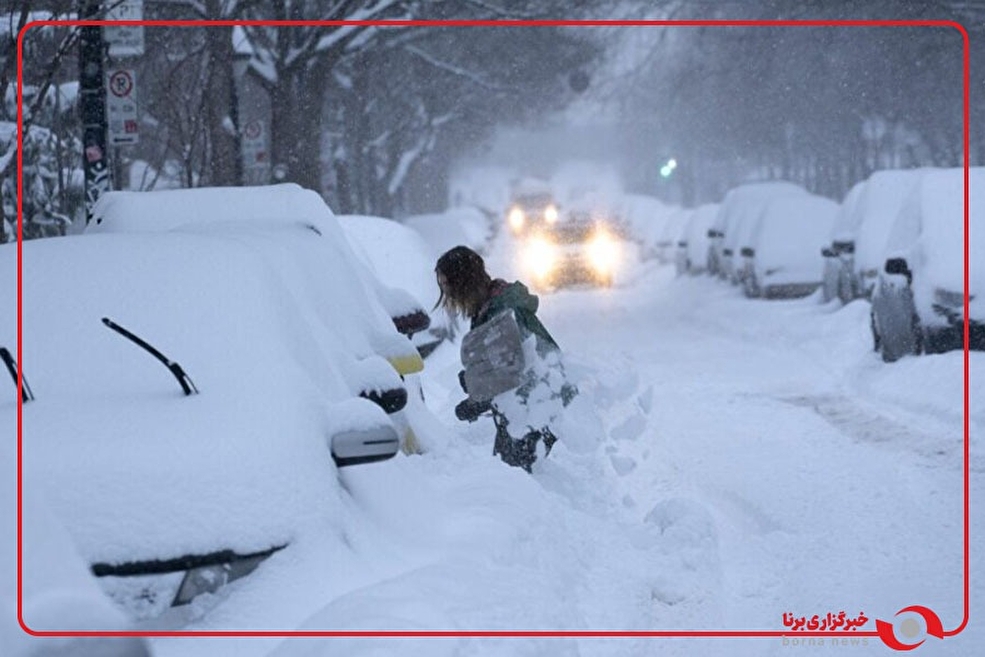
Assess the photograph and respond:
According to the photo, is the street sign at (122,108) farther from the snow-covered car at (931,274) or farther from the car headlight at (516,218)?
the car headlight at (516,218)

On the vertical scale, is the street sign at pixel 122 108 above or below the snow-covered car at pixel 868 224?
A: above

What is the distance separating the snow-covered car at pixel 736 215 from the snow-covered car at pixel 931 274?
40.4ft

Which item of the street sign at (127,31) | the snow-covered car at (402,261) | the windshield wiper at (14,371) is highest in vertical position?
the street sign at (127,31)

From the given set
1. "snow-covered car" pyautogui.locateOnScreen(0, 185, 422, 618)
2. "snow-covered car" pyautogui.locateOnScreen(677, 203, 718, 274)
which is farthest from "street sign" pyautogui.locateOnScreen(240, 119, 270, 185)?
"snow-covered car" pyautogui.locateOnScreen(0, 185, 422, 618)

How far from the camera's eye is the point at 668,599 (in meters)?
7.04

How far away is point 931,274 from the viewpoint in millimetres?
15047

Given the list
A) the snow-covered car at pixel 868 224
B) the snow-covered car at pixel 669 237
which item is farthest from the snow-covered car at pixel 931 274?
the snow-covered car at pixel 669 237

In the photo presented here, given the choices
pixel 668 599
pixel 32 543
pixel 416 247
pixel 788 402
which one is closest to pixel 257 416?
pixel 32 543

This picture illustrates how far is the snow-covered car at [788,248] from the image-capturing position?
26656 millimetres

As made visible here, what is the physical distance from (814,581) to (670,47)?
3318cm

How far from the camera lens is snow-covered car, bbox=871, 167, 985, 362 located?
14.5 m

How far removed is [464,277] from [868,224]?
12.9 metres

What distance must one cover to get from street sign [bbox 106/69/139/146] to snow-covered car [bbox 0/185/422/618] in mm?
7239
